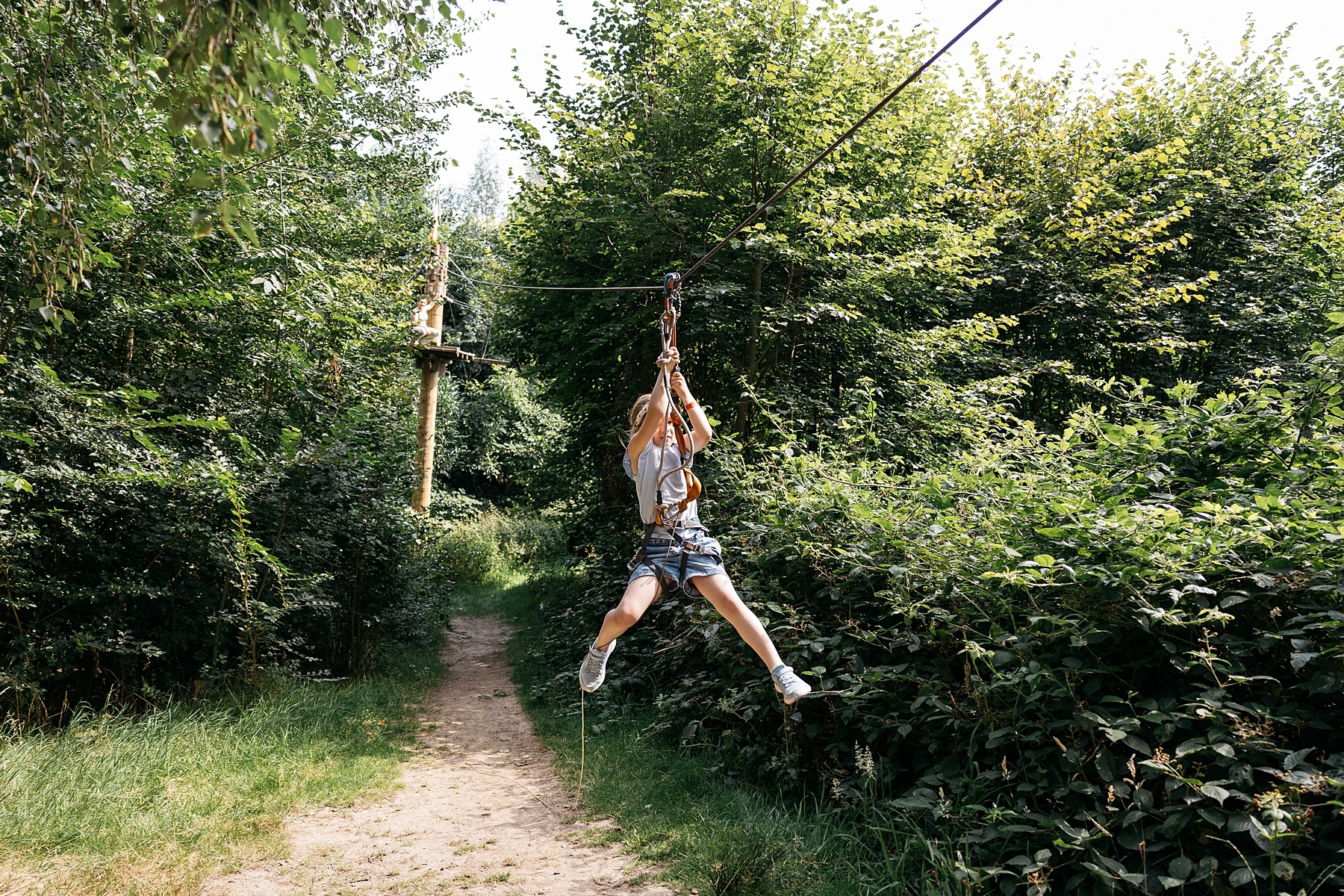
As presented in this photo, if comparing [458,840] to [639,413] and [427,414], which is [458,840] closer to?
[639,413]

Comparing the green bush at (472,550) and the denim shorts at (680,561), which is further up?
the denim shorts at (680,561)

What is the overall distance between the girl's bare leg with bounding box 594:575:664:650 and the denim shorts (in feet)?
0.14

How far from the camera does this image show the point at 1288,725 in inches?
131

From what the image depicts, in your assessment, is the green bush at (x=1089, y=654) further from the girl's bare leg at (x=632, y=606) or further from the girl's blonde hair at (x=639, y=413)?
the girl's blonde hair at (x=639, y=413)

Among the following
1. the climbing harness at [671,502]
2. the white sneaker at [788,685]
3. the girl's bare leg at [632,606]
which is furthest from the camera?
the climbing harness at [671,502]

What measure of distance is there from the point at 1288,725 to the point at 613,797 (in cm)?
392

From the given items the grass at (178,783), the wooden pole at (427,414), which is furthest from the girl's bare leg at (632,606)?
the wooden pole at (427,414)

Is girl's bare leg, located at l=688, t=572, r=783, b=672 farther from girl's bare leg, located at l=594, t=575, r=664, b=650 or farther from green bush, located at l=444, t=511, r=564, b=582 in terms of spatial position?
green bush, located at l=444, t=511, r=564, b=582

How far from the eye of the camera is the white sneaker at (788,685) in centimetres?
431

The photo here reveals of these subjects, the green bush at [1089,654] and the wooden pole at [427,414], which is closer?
the green bush at [1089,654]

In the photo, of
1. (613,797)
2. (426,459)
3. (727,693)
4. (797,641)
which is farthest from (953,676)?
(426,459)

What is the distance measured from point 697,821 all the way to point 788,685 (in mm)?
1298

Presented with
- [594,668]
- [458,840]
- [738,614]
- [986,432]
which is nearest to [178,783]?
[458,840]

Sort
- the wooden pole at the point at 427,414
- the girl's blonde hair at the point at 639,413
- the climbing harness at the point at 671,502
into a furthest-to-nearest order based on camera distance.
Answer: the wooden pole at the point at 427,414 → the girl's blonde hair at the point at 639,413 → the climbing harness at the point at 671,502
